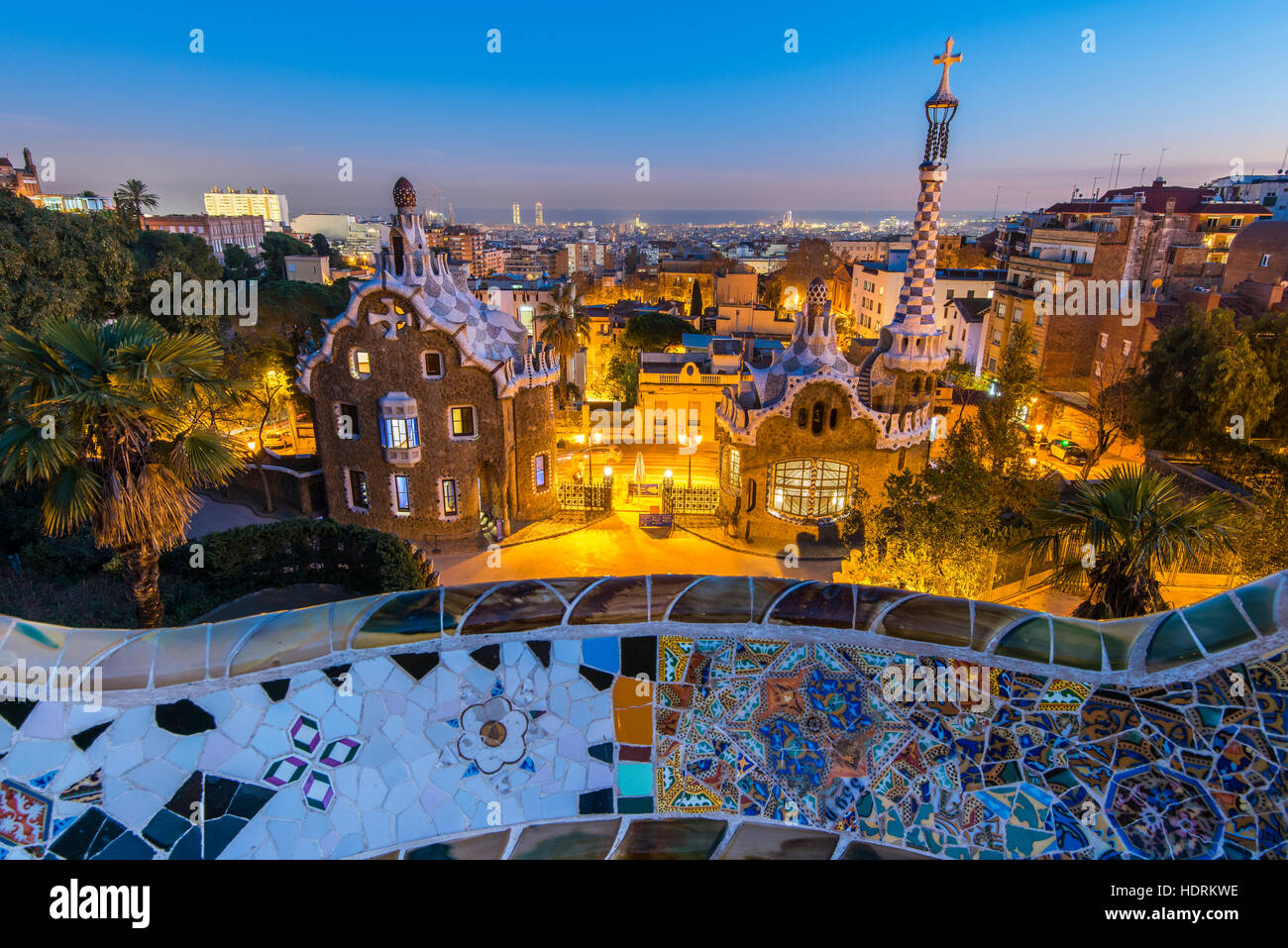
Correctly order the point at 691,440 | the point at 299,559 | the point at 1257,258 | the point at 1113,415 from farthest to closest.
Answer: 1. the point at 1257,258
2. the point at 691,440
3. the point at 1113,415
4. the point at 299,559

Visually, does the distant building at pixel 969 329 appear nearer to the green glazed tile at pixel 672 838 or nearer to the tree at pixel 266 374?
the tree at pixel 266 374

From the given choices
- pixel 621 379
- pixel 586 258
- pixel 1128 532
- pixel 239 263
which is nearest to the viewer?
pixel 1128 532

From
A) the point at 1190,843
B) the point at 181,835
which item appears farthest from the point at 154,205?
the point at 1190,843

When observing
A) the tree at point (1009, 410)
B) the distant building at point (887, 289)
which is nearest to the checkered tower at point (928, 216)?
the tree at point (1009, 410)

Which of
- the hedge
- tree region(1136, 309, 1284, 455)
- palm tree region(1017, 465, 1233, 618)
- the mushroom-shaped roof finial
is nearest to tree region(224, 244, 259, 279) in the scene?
the mushroom-shaped roof finial

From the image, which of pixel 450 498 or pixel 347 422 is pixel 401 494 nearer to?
pixel 450 498

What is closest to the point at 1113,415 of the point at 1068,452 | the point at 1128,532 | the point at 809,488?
the point at 1068,452
